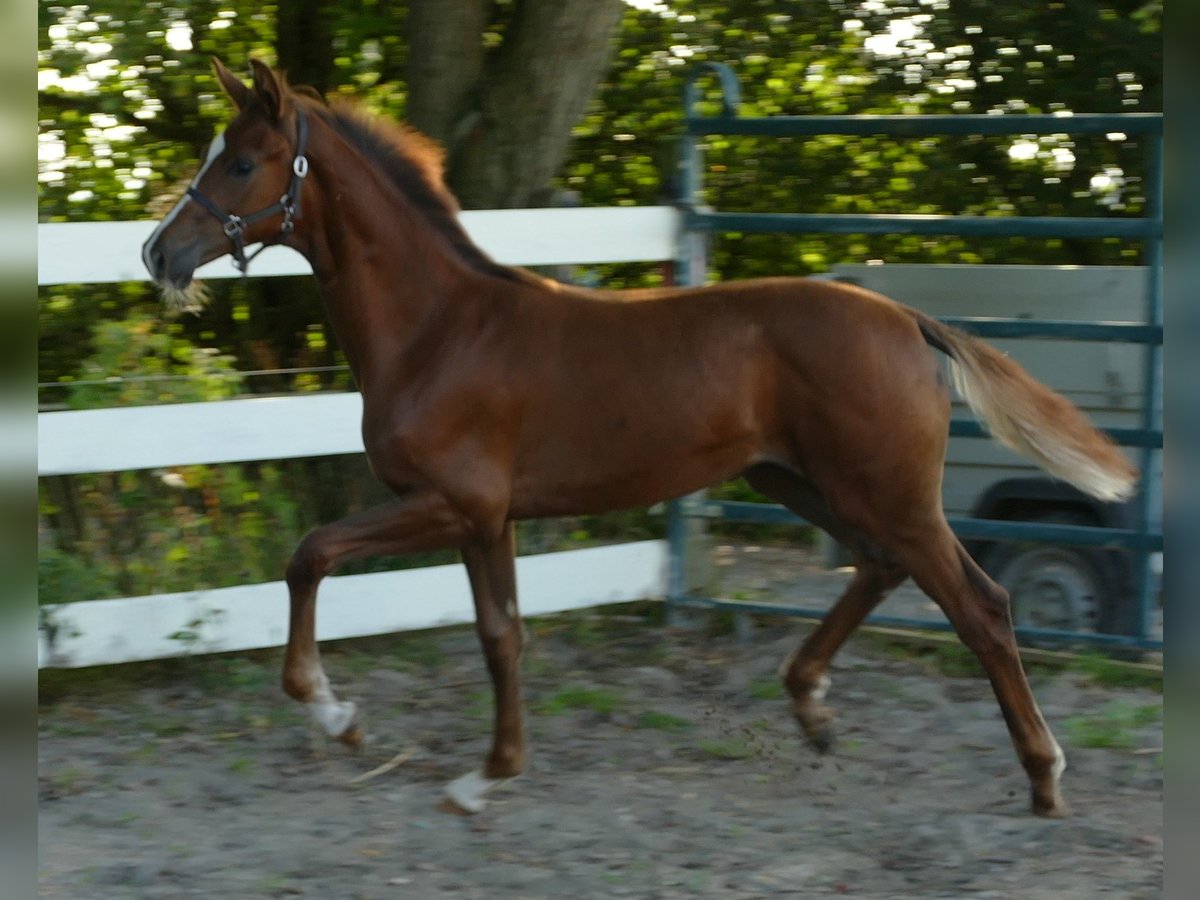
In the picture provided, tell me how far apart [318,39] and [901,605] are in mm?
4679

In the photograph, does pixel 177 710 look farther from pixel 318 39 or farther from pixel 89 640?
pixel 318 39

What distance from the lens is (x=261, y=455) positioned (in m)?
5.72

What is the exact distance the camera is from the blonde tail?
15.3 ft

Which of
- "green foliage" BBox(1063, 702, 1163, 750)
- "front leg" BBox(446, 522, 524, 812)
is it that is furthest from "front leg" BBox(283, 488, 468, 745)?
"green foliage" BBox(1063, 702, 1163, 750)

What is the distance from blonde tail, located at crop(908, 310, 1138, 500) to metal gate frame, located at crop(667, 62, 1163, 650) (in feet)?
3.20

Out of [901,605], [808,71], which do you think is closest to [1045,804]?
[901,605]

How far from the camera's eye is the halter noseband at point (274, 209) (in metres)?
4.45

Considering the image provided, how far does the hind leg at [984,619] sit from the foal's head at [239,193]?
214 cm

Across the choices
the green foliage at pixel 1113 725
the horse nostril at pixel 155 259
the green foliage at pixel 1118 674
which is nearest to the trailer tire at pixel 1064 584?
the green foliage at pixel 1118 674

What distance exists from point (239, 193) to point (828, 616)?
2308 millimetres

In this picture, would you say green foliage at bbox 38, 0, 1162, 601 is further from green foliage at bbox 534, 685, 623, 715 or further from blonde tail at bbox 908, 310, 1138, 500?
blonde tail at bbox 908, 310, 1138, 500

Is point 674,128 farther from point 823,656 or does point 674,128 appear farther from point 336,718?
point 336,718

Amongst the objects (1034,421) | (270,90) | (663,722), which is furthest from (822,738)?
(270,90)

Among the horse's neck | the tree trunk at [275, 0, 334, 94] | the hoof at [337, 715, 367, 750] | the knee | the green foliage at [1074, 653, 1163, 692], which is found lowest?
the green foliage at [1074, 653, 1163, 692]
